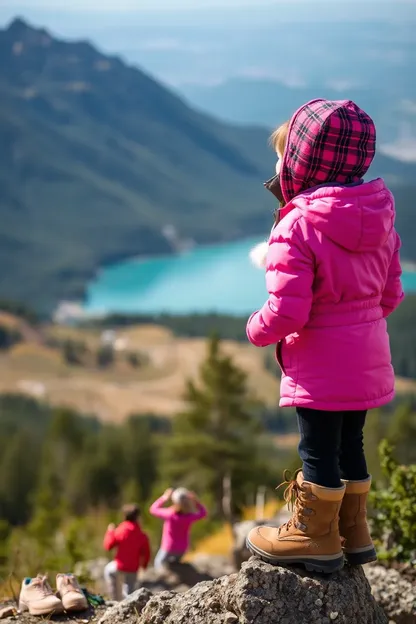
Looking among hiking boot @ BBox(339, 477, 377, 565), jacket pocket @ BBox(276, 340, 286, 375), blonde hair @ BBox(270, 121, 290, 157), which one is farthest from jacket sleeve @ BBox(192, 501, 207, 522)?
blonde hair @ BBox(270, 121, 290, 157)

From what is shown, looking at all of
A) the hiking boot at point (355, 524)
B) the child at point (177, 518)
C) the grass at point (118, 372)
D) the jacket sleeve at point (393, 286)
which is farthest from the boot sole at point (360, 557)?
the grass at point (118, 372)

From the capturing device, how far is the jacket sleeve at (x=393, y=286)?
13.3 feet

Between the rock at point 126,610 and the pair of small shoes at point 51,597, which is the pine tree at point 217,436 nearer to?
the pair of small shoes at point 51,597

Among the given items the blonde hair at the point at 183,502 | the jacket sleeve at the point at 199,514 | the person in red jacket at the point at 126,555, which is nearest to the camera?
the person in red jacket at the point at 126,555

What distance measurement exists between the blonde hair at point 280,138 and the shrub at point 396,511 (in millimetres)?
2240

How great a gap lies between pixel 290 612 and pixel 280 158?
6.77 feet

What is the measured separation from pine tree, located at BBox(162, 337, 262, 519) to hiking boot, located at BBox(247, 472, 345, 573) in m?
22.1

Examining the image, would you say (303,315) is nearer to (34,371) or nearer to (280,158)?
(280,158)

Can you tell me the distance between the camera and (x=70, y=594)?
4.38 m

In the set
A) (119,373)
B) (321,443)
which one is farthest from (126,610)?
(119,373)

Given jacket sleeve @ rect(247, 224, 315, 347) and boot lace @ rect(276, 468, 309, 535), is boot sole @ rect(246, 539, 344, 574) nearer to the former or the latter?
boot lace @ rect(276, 468, 309, 535)

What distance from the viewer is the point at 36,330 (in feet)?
627

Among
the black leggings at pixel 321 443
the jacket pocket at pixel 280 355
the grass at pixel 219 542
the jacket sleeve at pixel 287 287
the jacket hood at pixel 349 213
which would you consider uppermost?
the jacket hood at pixel 349 213

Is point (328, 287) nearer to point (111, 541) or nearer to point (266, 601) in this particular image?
point (266, 601)
